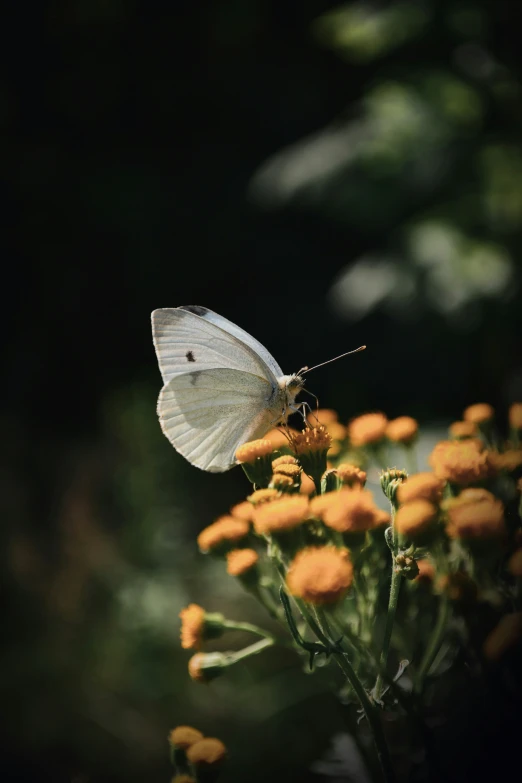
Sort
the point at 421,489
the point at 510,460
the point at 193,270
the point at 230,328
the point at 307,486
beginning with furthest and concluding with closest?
the point at 193,270, the point at 230,328, the point at 307,486, the point at 510,460, the point at 421,489

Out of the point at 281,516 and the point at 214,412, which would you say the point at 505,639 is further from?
the point at 214,412

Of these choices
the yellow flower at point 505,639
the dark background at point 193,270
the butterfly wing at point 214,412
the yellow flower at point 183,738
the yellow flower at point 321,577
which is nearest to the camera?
the yellow flower at point 505,639

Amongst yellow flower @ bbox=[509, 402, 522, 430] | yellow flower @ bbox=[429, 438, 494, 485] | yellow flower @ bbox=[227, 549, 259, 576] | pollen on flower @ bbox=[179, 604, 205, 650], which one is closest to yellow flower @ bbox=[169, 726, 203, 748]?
pollen on flower @ bbox=[179, 604, 205, 650]

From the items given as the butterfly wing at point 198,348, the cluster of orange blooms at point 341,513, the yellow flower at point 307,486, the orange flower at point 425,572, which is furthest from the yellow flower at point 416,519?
the butterfly wing at point 198,348

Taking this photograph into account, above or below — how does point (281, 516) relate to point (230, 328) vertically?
below

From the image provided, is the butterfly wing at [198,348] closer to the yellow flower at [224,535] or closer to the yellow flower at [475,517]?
the yellow flower at [224,535]

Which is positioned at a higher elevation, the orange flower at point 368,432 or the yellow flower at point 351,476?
the orange flower at point 368,432

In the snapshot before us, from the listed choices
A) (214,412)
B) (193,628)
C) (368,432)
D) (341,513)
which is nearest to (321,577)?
(341,513)
